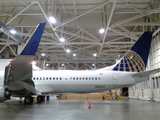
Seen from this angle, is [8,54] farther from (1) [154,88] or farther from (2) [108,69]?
(1) [154,88]

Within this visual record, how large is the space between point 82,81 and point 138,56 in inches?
246

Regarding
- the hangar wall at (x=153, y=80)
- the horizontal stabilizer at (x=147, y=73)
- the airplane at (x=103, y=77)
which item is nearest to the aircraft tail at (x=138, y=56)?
the airplane at (x=103, y=77)

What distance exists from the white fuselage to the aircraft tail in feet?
2.66

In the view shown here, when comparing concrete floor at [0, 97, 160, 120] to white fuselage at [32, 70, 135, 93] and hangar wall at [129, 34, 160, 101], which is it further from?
hangar wall at [129, 34, 160, 101]

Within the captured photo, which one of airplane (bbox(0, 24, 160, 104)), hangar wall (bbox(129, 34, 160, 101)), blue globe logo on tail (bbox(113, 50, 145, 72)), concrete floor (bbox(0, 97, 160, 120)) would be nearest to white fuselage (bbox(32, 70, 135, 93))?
airplane (bbox(0, 24, 160, 104))

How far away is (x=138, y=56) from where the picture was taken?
50.5 feet

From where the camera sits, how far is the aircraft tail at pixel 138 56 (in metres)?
15.2

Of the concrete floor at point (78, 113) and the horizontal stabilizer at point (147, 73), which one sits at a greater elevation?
the horizontal stabilizer at point (147, 73)

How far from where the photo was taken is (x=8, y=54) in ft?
83.4

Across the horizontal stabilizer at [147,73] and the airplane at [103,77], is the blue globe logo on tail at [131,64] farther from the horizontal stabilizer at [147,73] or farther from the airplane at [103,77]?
the horizontal stabilizer at [147,73]

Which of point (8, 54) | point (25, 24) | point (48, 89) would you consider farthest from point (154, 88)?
point (8, 54)

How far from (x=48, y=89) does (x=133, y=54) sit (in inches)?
372

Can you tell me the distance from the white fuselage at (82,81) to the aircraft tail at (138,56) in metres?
0.81

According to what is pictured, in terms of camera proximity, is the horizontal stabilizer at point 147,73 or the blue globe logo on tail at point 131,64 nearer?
the horizontal stabilizer at point 147,73
